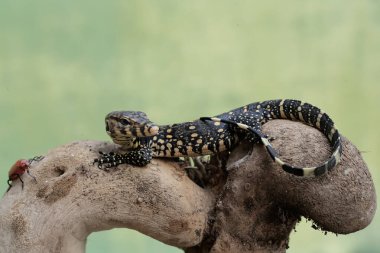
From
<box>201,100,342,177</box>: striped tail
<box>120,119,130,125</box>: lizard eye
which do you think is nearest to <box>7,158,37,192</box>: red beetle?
<box>120,119,130,125</box>: lizard eye

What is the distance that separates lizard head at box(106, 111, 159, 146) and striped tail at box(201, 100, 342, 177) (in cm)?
57

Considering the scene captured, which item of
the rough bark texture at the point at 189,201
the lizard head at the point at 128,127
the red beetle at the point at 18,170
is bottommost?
the rough bark texture at the point at 189,201

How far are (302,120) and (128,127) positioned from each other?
1.46 metres

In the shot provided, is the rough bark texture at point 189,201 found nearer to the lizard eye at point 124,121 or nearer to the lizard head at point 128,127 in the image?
the lizard head at point 128,127

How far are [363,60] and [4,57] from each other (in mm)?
4213

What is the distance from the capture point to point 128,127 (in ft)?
13.9

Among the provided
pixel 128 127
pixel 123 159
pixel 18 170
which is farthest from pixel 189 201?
pixel 18 170

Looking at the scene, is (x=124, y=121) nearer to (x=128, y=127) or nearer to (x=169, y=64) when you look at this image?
(x=128, y=127)

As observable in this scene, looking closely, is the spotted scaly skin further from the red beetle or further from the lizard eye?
the red beetle

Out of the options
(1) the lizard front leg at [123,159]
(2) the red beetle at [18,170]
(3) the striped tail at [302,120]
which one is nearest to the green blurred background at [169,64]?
(3) the striped tail at [302,120]

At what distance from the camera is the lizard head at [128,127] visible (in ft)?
13.8

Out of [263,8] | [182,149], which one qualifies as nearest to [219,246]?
[182,149]

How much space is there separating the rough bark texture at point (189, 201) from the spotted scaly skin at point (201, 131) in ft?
0.33

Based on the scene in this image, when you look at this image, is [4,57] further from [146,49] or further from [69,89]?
[146,49]
